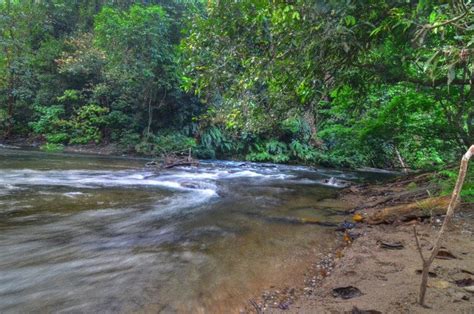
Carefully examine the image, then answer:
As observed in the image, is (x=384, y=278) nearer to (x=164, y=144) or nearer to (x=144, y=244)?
(x=144, y=244)

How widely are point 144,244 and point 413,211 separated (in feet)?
13.2

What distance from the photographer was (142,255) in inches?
144

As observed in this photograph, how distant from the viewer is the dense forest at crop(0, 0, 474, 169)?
427 cm

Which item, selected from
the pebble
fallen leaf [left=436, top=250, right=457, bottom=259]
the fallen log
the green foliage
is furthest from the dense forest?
fallen leaf [left=436, top=250, right=457, bottom=259]

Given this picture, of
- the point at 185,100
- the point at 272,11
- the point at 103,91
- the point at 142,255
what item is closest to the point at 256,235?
the point at 142,255

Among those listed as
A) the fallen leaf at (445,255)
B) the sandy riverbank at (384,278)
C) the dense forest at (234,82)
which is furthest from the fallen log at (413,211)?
the dense forest at (234,82)

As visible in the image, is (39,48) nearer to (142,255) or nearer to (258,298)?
(142,255)

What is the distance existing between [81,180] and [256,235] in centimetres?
600

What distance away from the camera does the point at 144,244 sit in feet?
13.3

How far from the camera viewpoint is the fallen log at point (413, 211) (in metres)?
4.61

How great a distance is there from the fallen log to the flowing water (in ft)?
2.41

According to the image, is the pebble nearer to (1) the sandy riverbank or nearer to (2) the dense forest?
(1) the sandy riverbank

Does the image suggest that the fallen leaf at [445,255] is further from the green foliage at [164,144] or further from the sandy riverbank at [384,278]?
the green foliage at [164,144]

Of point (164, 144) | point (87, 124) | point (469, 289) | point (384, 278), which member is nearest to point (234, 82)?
point (384, 278)
